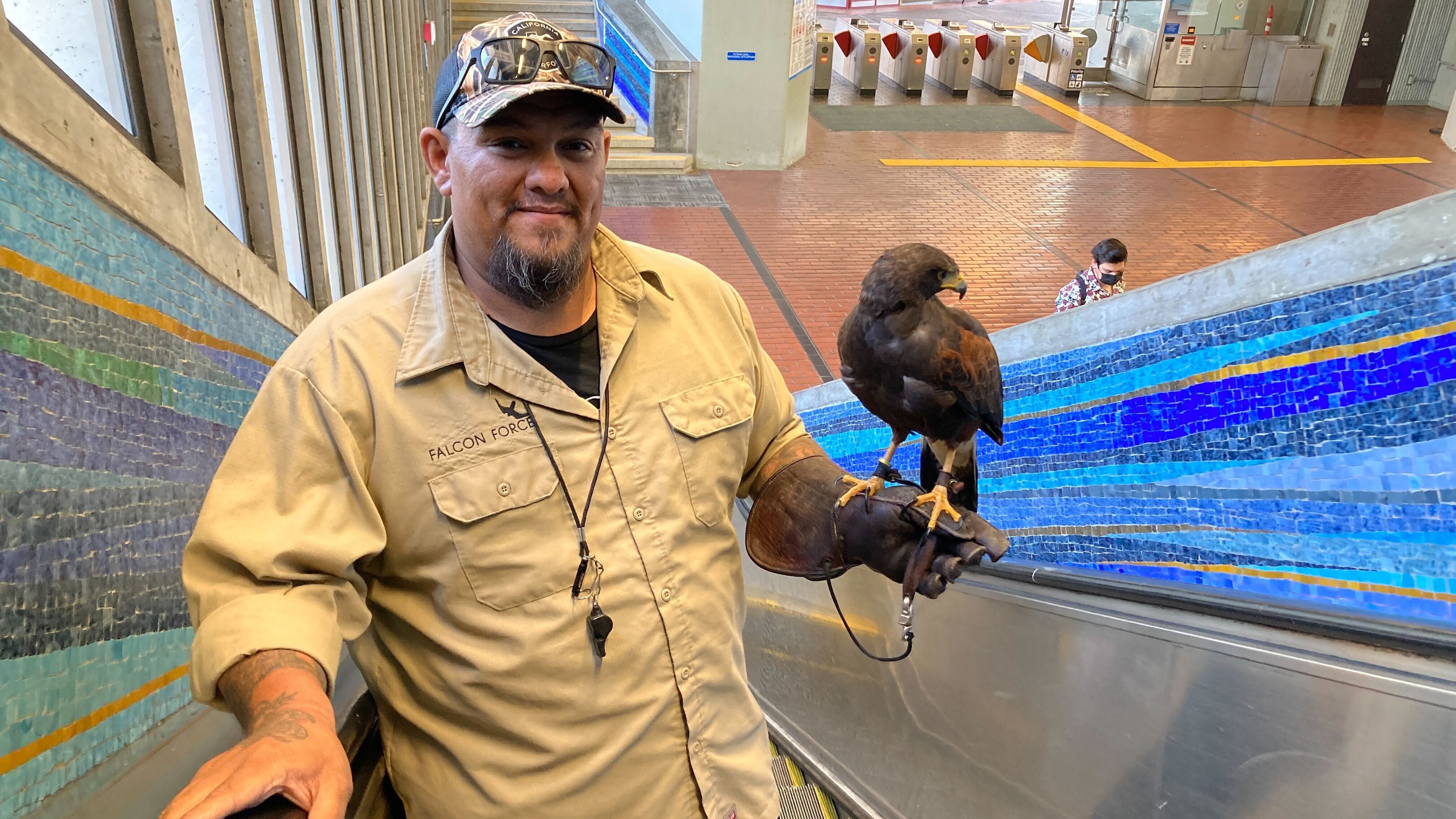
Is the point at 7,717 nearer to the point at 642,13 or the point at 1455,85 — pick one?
the point at 642,13

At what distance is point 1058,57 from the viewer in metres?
13.9

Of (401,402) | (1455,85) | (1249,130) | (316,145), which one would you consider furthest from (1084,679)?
(1455,85)

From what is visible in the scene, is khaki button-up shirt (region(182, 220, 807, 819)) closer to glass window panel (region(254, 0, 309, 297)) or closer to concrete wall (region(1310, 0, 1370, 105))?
glass window panel (region(254, 0, 309, 297))

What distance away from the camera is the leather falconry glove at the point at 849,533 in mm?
1581

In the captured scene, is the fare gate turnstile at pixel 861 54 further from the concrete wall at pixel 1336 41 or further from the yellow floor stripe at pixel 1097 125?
the concrete wall at pixel 1336 41

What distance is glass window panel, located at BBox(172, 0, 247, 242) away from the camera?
2492 mm

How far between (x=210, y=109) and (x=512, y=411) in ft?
5.62

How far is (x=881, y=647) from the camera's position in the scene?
2666mm

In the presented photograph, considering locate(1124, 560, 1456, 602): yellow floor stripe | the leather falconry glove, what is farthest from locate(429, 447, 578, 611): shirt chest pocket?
locate(1124, 560, 1456, 602): yellow floor stripe

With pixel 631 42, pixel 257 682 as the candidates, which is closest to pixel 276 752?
pixel 257 682

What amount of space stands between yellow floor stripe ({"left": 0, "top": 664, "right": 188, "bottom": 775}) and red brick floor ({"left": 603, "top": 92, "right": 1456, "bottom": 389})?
4.31 metres

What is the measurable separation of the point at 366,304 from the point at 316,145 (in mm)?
2925

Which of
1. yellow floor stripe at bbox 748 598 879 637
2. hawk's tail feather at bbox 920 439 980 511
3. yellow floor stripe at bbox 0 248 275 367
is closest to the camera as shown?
yellow floor stripe at bbox 0 248 275 367

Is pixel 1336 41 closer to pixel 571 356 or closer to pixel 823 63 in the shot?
pixel 823 63
